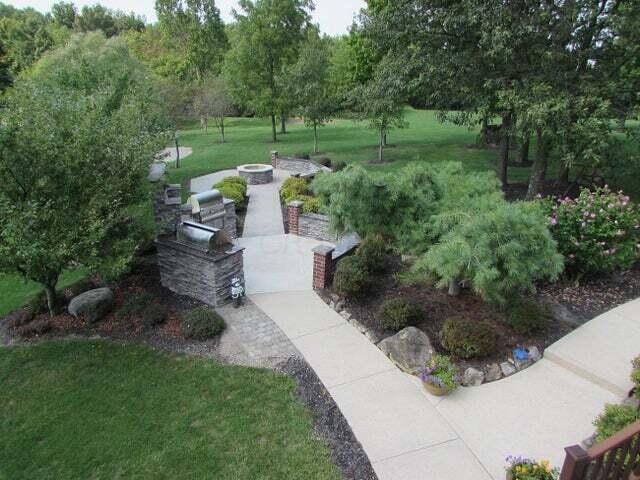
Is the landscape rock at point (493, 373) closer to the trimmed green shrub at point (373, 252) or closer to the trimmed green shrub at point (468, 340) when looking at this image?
the trimmed green shrub at point (468, 340)

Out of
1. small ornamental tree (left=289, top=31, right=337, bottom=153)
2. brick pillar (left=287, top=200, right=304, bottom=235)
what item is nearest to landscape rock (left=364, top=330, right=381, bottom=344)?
brick pillar (left=287, top=200, right=304, bottom=235)

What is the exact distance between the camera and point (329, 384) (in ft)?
19.5

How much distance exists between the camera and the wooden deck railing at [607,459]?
326 cm

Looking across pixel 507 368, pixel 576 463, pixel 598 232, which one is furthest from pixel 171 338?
pixel 598 232

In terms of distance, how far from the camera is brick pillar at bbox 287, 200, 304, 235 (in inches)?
452

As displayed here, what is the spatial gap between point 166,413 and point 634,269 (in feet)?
30.2

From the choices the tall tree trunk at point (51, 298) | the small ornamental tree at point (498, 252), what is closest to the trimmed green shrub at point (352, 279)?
the small ornamental tree at point (498, 252)

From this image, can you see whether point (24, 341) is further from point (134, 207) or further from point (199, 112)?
point (199, 112)

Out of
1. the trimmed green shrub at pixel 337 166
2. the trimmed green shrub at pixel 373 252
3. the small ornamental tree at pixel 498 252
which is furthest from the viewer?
the trimmed green shrub at pixel 337 166

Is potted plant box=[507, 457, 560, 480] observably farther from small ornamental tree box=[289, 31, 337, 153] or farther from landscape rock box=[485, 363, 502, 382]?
small ornamental tree box=[289, 31, 337, 153]

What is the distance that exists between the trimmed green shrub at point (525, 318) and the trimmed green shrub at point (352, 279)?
2.42 m

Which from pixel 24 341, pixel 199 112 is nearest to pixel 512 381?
pixel 24 341

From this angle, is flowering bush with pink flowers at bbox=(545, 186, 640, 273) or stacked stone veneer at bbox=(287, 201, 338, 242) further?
stacked stone veneer at bbox=(287, 201, 338, 242)

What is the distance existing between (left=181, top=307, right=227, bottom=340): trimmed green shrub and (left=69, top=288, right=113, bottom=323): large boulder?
4.99 ft
